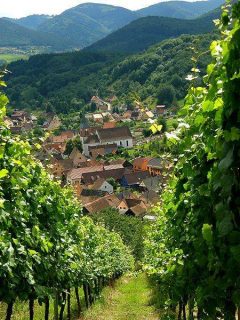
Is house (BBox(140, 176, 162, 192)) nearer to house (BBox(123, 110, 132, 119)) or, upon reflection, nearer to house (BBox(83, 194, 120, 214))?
house (BBox(83, 194, 120, 214))

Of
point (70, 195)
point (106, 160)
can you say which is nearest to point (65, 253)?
point (70, 195)

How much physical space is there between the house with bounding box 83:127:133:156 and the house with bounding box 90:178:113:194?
38.5m

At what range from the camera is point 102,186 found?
297 feet

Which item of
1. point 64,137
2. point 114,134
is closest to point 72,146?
point 114,134

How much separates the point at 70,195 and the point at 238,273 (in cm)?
1206

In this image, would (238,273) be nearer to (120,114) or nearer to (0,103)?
(0,103)

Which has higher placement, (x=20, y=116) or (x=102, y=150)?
(x=20, y=116)

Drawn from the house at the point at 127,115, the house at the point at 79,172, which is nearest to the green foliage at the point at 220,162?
the house at the point at 79,172

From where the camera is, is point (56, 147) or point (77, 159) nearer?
point (77, 159)

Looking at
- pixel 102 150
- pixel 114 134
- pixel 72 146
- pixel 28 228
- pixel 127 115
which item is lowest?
pixel 102 150

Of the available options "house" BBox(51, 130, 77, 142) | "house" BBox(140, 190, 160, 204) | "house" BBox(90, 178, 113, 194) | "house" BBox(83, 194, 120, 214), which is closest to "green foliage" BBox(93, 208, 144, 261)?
"house" BBox(83, 194, 120, 214)

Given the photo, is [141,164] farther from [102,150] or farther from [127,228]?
[127,228]

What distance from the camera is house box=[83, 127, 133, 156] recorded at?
12975 centimetres

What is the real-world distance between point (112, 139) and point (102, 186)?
41.0 meters
